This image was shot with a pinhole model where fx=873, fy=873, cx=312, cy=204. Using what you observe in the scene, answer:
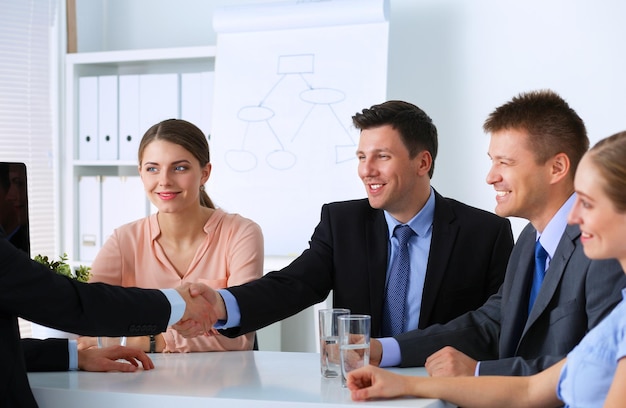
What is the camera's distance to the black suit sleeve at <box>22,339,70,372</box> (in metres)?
2.03

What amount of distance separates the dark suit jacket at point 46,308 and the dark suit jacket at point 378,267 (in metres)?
0.64

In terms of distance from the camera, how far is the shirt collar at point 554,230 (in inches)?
84.0

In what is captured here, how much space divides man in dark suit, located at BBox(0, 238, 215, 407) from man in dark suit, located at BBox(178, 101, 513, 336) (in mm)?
Answer: 577

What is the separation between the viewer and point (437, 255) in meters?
2.55

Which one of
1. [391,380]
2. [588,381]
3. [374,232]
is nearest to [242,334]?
[374,232]

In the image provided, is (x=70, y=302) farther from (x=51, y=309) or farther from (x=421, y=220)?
(x=421, y=220)

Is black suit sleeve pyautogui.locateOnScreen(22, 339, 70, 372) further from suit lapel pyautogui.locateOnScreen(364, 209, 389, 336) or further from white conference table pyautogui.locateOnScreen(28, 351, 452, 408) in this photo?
suit lapel pyautogui.locateOnScreen(364, 209, 389, 336)

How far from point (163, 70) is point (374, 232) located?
2389 millimetres

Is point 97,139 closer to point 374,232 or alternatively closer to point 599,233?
point 374,232

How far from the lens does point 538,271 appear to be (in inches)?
85.3

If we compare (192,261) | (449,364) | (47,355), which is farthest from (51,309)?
(192,261)

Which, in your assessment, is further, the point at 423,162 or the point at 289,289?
the point at 423,162

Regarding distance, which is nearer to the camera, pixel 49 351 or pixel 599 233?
pixel 599 233

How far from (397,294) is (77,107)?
2566 millimetres
